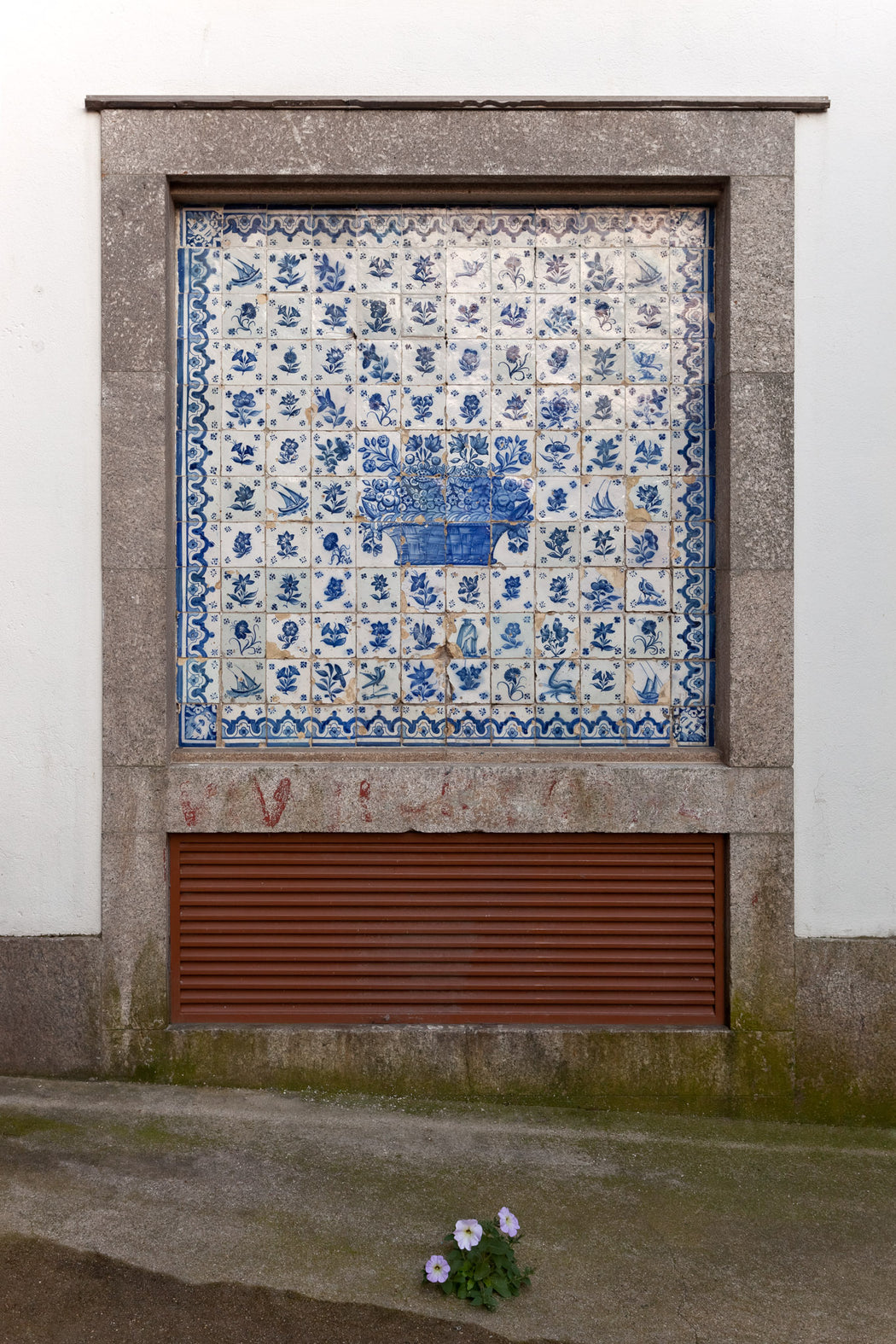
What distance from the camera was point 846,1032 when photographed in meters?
4.26

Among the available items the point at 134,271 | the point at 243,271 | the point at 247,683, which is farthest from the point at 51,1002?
the point at 243,271

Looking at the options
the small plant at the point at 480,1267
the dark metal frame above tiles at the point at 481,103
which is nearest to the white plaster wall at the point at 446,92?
the dark metal frame above tiles at the point at 481,103

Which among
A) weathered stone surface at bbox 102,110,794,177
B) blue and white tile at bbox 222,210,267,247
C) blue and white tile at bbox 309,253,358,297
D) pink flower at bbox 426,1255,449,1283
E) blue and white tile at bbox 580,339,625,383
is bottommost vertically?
pink flower at bbox 426,1255,449,1283

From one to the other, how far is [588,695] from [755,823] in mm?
943

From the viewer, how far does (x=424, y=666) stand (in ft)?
14.5

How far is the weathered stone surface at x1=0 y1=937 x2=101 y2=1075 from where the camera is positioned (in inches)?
168

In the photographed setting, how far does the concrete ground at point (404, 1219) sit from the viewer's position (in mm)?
2908

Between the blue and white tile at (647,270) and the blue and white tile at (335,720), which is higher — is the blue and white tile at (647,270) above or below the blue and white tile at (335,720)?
above

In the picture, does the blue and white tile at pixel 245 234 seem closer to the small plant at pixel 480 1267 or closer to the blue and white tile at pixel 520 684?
the blue and white tile at pixel 520 684

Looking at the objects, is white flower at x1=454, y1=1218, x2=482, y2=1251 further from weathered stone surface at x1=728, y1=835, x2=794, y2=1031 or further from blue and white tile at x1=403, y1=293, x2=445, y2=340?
blue and white tile at x1=403, y1=293, x2=445, y2=340

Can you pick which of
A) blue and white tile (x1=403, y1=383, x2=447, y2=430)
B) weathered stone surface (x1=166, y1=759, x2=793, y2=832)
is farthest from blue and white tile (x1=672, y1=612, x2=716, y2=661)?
blue and white tile (x1=403, y1=383, x2=447, y2=430)

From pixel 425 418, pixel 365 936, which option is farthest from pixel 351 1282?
pixel 425 418

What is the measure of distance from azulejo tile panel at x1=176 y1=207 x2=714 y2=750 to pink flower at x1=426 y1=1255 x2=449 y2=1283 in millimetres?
2110

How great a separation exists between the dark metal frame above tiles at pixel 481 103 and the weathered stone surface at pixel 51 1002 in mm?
3763
